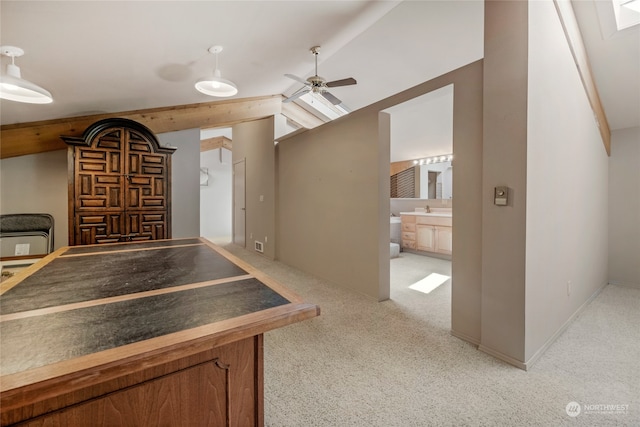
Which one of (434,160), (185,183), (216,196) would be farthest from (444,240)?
(216,196)

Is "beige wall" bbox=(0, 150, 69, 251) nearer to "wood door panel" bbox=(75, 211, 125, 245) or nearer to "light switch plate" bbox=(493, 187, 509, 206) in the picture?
"wood door panel" bbox=(75, 211, 125, 245)

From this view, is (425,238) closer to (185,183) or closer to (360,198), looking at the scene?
(360,198)

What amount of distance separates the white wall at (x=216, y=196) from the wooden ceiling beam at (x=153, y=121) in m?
4.12

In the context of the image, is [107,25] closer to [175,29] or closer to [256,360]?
[175,29]

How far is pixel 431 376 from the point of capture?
1.72 meters

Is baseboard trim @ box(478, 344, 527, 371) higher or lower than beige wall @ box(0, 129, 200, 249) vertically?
lower

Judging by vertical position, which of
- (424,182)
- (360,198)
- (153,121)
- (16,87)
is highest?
(153,121)

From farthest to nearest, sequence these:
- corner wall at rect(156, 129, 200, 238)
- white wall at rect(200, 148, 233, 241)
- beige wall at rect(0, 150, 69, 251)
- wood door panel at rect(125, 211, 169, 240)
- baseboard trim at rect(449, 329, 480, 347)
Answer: white wall at rect(200, 148, 233, 241)
corner wall at rect(156, 129, 200, 238)
wood door panel at rect(125, 211, 169, 240)
beige wall at rect(0, 150, 69, 251)
baseboard trim at rect(449, 329, 480, 347)

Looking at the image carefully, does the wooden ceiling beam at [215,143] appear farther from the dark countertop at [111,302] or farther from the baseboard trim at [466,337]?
the baseboard trim at [466,337]

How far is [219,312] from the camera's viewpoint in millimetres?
943

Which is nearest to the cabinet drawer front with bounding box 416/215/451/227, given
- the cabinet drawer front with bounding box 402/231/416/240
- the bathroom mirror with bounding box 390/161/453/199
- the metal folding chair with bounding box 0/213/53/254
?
the cabinet drawer front with bounding box 402/231/416/240

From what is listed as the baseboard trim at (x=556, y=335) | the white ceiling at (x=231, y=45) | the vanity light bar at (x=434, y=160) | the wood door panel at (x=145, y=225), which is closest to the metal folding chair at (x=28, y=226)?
the wood door panel at (x=145, y=225)

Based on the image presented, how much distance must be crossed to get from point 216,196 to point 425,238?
6209 millimetres

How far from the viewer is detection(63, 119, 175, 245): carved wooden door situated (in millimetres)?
2906
